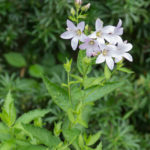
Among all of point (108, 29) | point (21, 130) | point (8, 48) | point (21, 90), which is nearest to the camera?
point (108, 29)

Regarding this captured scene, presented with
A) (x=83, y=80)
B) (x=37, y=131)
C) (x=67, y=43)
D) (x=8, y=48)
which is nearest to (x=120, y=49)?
(x=83, y=80)

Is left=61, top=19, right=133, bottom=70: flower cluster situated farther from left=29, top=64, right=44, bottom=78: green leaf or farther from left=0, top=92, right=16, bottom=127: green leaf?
left=29, top=64, right=44, bottom=78: green leaf

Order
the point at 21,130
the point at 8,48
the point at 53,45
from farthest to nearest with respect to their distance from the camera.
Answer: the point at 8,48, the point at 53,45, the point at 21,130

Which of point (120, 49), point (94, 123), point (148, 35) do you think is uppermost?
point (120, 49)

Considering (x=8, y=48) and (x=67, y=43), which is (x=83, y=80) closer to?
(x=67, y=43)

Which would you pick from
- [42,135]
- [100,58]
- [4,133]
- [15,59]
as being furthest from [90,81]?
[15,59]

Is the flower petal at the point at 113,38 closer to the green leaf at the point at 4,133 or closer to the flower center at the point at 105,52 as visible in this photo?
the flower center at the point at 105,52

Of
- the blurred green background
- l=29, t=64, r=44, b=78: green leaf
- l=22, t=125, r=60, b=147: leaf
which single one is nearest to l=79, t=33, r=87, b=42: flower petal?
l=22, t=125, r=60, b=147: leaf

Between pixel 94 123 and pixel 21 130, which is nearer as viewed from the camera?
pixel 21 130
